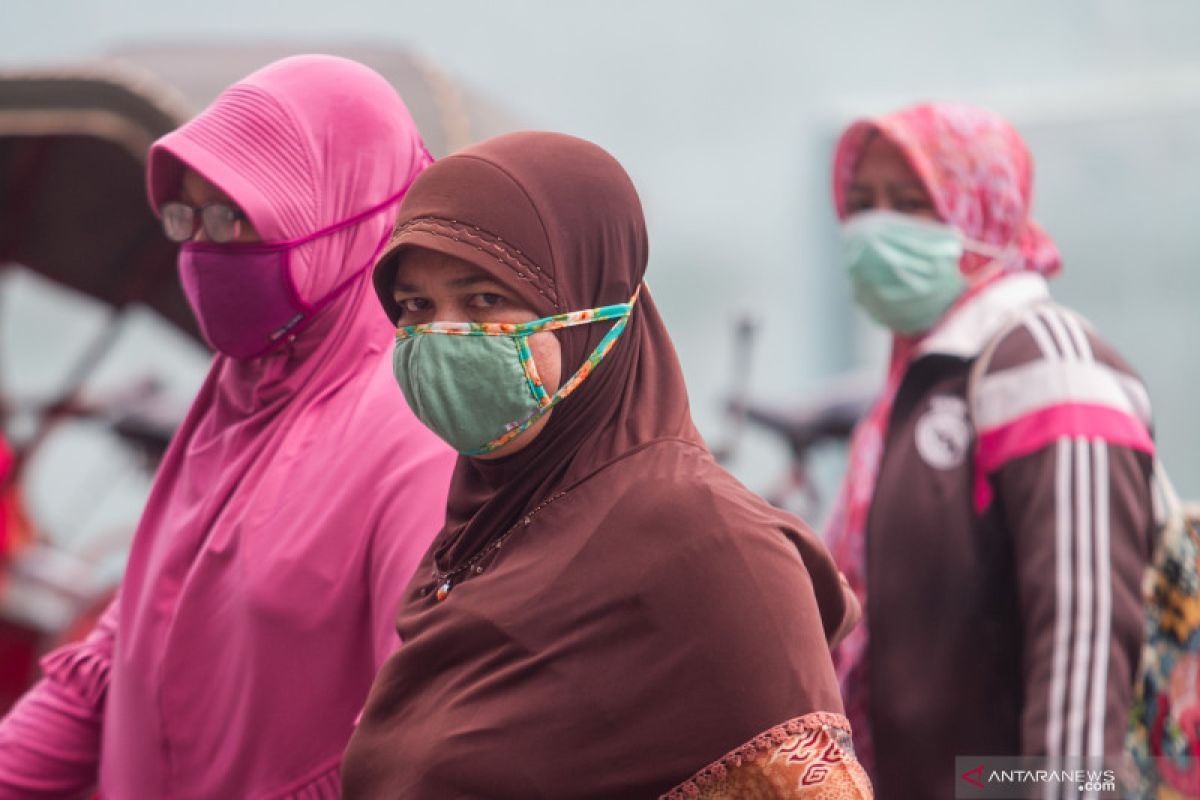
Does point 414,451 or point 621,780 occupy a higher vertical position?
point 414,451

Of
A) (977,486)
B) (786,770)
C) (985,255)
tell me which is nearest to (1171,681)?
(977,486)

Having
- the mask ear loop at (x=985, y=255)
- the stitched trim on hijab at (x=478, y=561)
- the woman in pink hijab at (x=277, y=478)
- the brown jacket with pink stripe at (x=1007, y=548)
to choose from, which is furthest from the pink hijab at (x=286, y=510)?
the mask ear loop at (x=985, y=255)

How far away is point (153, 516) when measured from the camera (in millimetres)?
2158

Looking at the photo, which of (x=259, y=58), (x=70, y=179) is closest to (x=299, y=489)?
(x=70, y=179)

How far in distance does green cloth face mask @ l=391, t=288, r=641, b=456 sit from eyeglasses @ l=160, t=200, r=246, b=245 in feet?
1.56

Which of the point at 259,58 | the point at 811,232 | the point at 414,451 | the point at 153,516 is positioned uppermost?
the point at 259,58

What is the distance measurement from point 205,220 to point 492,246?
0.64 m

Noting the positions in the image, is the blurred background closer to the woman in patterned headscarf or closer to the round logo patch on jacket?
the woman in patterned headscarf

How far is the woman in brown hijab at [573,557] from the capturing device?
56.6 inches

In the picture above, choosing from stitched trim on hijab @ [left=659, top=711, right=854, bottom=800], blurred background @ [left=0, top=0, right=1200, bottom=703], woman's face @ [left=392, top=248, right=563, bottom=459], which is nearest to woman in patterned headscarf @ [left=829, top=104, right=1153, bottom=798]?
stitched trim on hijab @ [left=659, top=711, right=854, bottom=800]

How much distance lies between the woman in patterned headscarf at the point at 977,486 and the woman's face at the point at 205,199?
46.2 inches

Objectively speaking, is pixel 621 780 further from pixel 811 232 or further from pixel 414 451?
pixel 811 232

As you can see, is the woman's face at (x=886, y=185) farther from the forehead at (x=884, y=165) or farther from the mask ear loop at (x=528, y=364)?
the mask ear loop at (x=528, y=364)

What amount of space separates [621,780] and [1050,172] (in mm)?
7010
